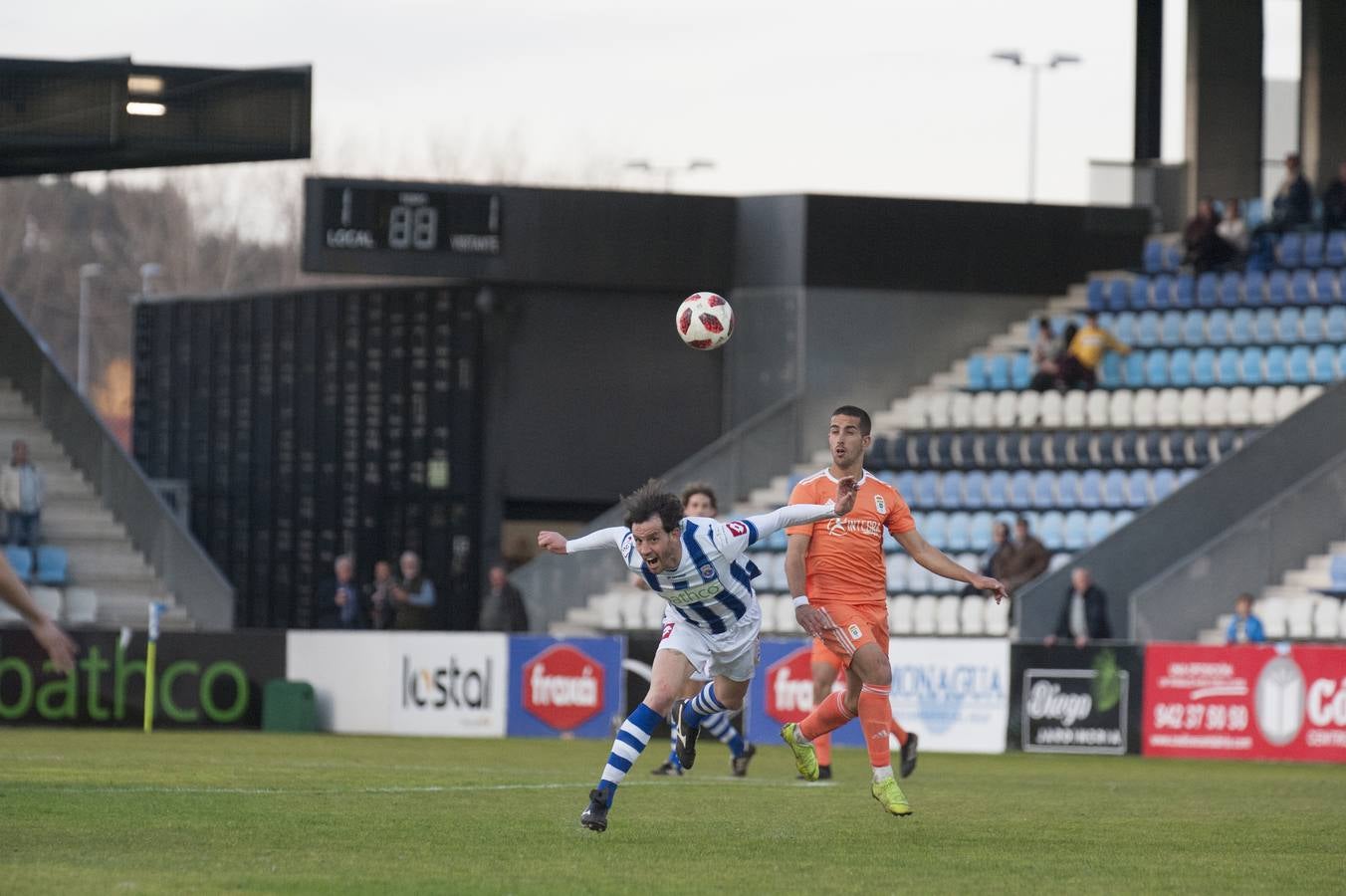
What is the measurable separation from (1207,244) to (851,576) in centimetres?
2084

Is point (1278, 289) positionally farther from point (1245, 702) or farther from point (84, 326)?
point (84, 326)

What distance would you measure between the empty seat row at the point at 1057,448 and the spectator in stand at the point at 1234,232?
361 centimetres

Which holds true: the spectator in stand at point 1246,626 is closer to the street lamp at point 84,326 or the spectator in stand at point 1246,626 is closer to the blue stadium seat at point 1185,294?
the blue stadium seat at point 1185,294

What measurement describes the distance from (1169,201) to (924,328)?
4.38 metres

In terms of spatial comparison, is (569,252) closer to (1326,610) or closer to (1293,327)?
(1293,327)

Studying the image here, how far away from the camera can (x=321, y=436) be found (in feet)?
116

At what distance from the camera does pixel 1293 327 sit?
Result: 3117 cm

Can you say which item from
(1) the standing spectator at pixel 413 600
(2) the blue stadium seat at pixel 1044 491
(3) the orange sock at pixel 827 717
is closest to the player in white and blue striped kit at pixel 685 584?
(3) the orange sock at pixel 827 717

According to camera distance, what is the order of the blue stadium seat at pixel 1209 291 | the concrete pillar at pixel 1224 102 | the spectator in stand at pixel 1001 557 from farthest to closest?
the concrete pillar at pixel 1224 102
the blue stadium seat at pixel 1209 291
the spectator in stand at pixel 1001 557

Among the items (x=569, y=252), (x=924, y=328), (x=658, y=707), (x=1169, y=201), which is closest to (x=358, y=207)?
(x=569, y=252)

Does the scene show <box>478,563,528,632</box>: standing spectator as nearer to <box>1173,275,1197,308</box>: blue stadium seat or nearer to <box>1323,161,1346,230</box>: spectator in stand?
<box>1173,275,1197,308</box>: blue stadium seat

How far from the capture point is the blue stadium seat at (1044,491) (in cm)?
3036

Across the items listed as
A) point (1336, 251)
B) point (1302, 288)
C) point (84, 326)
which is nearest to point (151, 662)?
point (1302, 288)

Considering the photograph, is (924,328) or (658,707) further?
(924,328)
